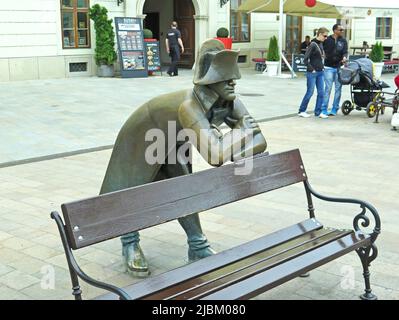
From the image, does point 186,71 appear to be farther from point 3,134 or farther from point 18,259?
point 18,259

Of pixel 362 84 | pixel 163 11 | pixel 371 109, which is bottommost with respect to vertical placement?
pixel 371 109

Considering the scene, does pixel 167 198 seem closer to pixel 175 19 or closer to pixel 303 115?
pixel 303 115

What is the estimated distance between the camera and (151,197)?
3293mm

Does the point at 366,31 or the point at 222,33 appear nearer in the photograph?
the point at 222,33

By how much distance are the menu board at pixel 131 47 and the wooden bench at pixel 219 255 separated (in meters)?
15.3

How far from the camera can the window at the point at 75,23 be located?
1859cm

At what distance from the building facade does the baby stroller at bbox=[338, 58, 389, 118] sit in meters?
5.65

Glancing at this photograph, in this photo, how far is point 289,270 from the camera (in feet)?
10.9

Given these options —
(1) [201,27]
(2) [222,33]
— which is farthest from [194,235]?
(1) [201,27]

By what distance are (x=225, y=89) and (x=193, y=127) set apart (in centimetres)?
33

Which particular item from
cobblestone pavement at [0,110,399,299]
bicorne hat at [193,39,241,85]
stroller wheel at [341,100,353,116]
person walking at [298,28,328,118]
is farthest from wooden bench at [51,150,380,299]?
stroller wheel at [341,100,353,116]

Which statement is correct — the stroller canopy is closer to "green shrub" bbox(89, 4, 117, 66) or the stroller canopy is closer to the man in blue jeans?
the man in blue jeans

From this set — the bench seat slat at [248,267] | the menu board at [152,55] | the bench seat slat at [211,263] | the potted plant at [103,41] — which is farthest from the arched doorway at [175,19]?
the bench seat slat at [248,267]
